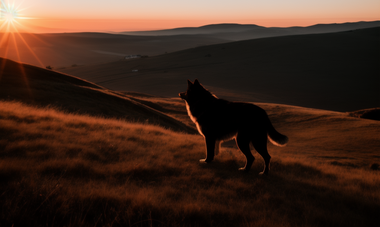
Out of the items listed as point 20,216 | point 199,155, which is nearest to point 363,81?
point 199,155

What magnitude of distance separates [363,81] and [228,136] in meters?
66.1

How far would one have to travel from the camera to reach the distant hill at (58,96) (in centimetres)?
1526

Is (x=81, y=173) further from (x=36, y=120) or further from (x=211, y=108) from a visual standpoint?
(x=36, y=120)

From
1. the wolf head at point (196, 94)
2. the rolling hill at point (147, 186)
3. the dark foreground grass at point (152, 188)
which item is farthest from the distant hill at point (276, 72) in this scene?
the wolf head at point (196, 94)

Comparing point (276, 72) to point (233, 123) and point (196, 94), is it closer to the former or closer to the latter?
point (196, 94)

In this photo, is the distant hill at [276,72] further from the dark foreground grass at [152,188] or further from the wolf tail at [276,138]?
the wolf tail at [276,138]

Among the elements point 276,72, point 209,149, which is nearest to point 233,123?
point 209,149

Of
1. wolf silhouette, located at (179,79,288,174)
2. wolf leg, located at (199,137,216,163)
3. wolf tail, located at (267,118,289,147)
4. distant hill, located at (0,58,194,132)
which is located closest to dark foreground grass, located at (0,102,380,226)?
wolf leg, located at (199,137,216,163)

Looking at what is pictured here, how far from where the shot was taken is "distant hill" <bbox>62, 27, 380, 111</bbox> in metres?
53.6

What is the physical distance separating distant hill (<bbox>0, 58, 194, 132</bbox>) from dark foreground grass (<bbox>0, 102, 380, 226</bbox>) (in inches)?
320

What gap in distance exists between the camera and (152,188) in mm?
4949

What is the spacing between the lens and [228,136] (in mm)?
6105

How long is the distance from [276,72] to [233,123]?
68432mm

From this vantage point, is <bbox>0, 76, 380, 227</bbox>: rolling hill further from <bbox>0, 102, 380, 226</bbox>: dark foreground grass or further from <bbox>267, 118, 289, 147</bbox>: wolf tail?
<bbox>267, 118, 289, 147</bbox>: wolf tail
